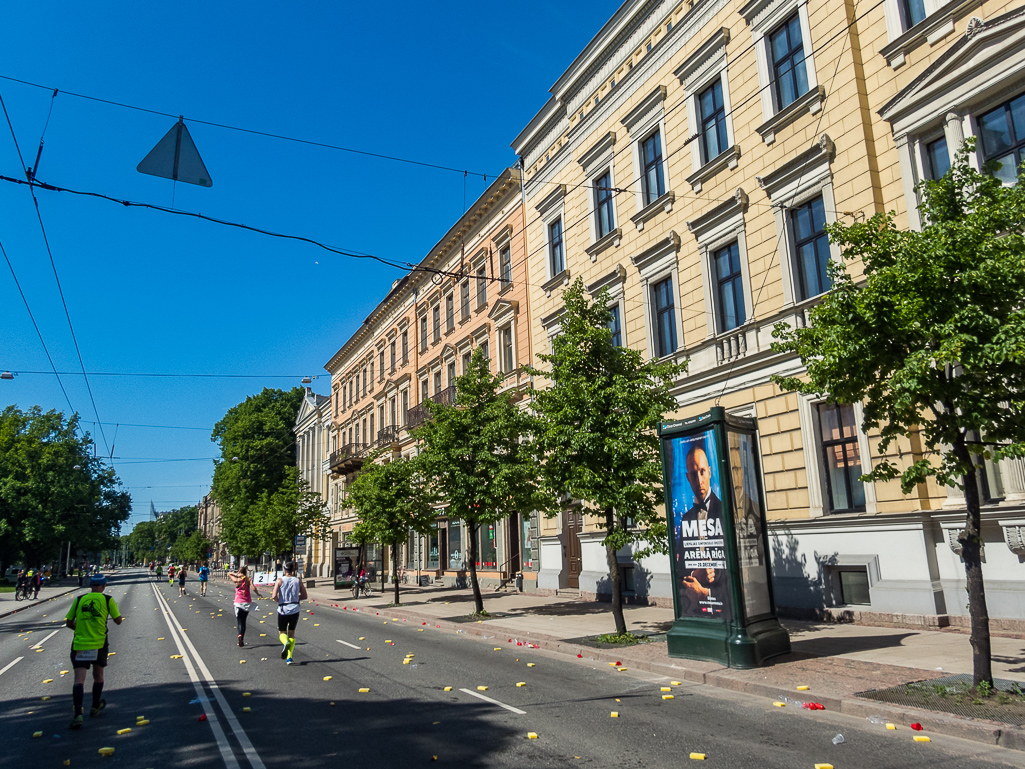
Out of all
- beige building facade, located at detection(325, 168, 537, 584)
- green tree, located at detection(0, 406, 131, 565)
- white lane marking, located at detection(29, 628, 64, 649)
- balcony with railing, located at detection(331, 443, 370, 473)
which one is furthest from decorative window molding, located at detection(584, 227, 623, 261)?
green tree, located at detection(0, 406, 131, 565)

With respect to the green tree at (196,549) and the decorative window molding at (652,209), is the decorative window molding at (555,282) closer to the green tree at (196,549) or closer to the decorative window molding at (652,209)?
the decorative window molding at (652,209)

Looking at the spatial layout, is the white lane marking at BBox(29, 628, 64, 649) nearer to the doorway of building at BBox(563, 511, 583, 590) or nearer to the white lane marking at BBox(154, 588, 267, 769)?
the white lane marking at BBox(154, 588, 267, 769)

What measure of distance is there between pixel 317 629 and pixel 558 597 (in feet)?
28.3

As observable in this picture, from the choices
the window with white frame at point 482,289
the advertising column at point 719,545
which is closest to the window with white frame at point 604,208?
the window with white frame at point 482,289

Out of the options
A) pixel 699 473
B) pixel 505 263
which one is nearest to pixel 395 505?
pixel 505 263

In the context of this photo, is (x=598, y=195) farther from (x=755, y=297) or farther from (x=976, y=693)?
(x=976, y=693)

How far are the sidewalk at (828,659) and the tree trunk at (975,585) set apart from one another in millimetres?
1050

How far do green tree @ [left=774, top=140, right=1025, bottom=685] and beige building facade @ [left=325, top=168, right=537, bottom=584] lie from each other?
516 inches

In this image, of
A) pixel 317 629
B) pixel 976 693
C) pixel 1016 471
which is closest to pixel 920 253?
pixel 976 693

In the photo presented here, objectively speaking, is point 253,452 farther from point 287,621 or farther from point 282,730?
point 282,730

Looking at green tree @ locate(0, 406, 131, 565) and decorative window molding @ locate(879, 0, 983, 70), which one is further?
green tree @ locate(0, 406, 131, 565)

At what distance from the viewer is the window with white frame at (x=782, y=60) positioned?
15.7m

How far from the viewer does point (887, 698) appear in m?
7.74

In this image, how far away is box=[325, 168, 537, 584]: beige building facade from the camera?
28.8 metres
